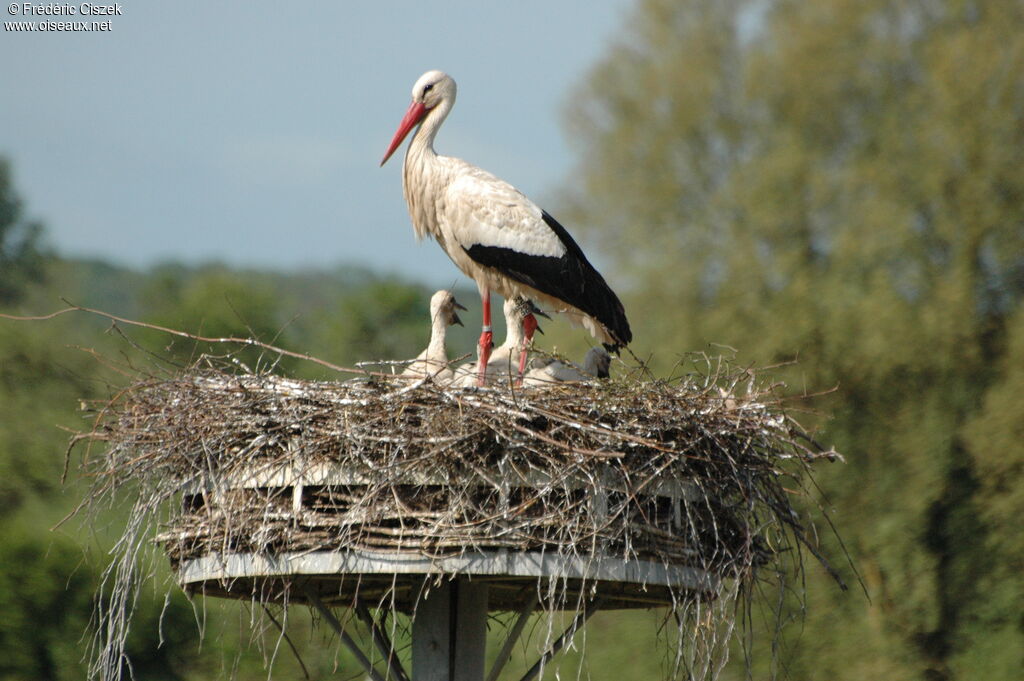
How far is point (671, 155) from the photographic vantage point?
1418cm

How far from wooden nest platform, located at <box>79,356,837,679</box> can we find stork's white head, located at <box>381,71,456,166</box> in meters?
2.44

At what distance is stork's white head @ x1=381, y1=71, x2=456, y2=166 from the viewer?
8.12m

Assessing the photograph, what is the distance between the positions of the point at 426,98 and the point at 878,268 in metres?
5.66

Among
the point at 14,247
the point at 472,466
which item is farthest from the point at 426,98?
the point at 14,247

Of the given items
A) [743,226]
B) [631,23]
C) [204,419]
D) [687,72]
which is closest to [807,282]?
[743,226]

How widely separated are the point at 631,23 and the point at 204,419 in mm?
10371

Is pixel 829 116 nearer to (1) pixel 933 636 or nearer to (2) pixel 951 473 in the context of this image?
(2) pixel 951 473

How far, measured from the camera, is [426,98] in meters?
8.13

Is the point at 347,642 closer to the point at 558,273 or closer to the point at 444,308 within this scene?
the point at 444,308

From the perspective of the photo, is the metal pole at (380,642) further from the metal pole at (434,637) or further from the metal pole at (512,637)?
the metal pole at (512,637)

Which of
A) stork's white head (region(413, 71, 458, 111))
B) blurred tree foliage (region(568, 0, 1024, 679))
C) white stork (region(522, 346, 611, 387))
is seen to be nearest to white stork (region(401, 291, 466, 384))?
white stork (region(522, 346, 611, 387))

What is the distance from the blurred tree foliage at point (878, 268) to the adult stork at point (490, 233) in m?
4.44

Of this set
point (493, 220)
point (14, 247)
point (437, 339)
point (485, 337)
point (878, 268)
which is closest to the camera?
point (437, 339)

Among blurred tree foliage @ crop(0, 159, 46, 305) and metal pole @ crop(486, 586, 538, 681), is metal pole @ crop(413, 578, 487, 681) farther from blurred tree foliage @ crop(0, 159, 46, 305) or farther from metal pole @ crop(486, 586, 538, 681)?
blurred tree foliage @ crop(0, 159, 46, 305)
